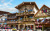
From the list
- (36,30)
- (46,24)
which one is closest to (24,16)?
(36,30)

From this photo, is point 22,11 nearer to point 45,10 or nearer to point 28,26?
point 28,26

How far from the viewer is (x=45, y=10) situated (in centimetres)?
3091

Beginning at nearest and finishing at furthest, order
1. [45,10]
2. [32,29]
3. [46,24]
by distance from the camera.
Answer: [46,24] < [45,10] < [32,29]

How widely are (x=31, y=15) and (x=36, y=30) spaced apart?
5.90 metres

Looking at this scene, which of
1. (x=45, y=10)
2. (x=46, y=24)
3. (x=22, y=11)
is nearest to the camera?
(x=46, y=24)

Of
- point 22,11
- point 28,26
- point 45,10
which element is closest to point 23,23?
point 28,26

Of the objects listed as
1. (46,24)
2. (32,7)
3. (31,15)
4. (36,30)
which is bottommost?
(36,30)

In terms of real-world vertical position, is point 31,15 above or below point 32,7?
below

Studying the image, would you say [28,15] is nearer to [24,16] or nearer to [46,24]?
[24,16]

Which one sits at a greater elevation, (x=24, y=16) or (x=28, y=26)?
(x=24, y=16)

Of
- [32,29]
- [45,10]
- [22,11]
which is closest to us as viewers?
[45,10]

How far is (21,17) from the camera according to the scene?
3622 centimetres

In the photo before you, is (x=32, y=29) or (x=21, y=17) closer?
(x=32, y=29)

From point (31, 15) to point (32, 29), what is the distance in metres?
4.90
